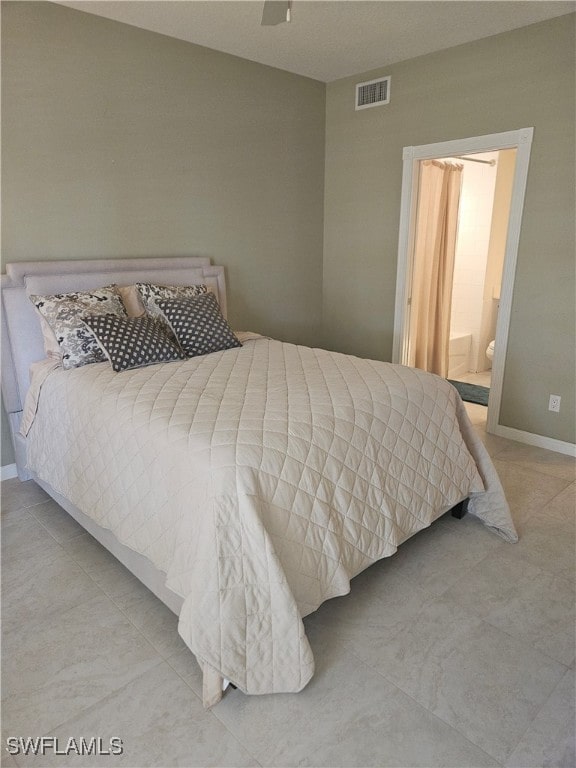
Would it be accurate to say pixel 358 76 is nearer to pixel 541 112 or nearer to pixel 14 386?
pixel 541 112

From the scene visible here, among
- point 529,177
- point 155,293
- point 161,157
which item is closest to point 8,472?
point 155,293

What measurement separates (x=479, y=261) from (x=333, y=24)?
9.59 feet

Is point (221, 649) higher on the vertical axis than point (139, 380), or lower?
lower

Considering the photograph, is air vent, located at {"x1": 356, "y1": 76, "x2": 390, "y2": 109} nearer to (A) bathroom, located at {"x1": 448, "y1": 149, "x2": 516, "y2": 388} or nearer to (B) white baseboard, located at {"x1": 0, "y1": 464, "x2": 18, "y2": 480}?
(A) bathroom, located at {"x1": 448, "y1": 149, "x2": 516, "y2": 388}

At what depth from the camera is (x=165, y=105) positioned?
11.1 feet

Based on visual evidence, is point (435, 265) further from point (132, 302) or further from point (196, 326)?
point (132, 302)

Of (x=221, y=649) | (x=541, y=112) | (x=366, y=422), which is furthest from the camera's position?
(x=541, y=112)

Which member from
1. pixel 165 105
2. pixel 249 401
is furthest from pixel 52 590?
pixel 165 105

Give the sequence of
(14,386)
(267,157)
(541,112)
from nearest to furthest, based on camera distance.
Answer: (14,386) < (541,112) < (267,157)

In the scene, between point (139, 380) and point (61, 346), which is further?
point (61, 346)

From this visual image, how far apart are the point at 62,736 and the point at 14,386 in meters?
1.92

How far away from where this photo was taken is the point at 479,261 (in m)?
5.30

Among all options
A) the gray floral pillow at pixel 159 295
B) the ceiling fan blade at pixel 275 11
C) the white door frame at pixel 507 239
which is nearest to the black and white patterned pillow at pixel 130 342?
the gray floral pillow at pixel 159 295

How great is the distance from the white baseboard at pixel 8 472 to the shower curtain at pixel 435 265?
312 centimetres
